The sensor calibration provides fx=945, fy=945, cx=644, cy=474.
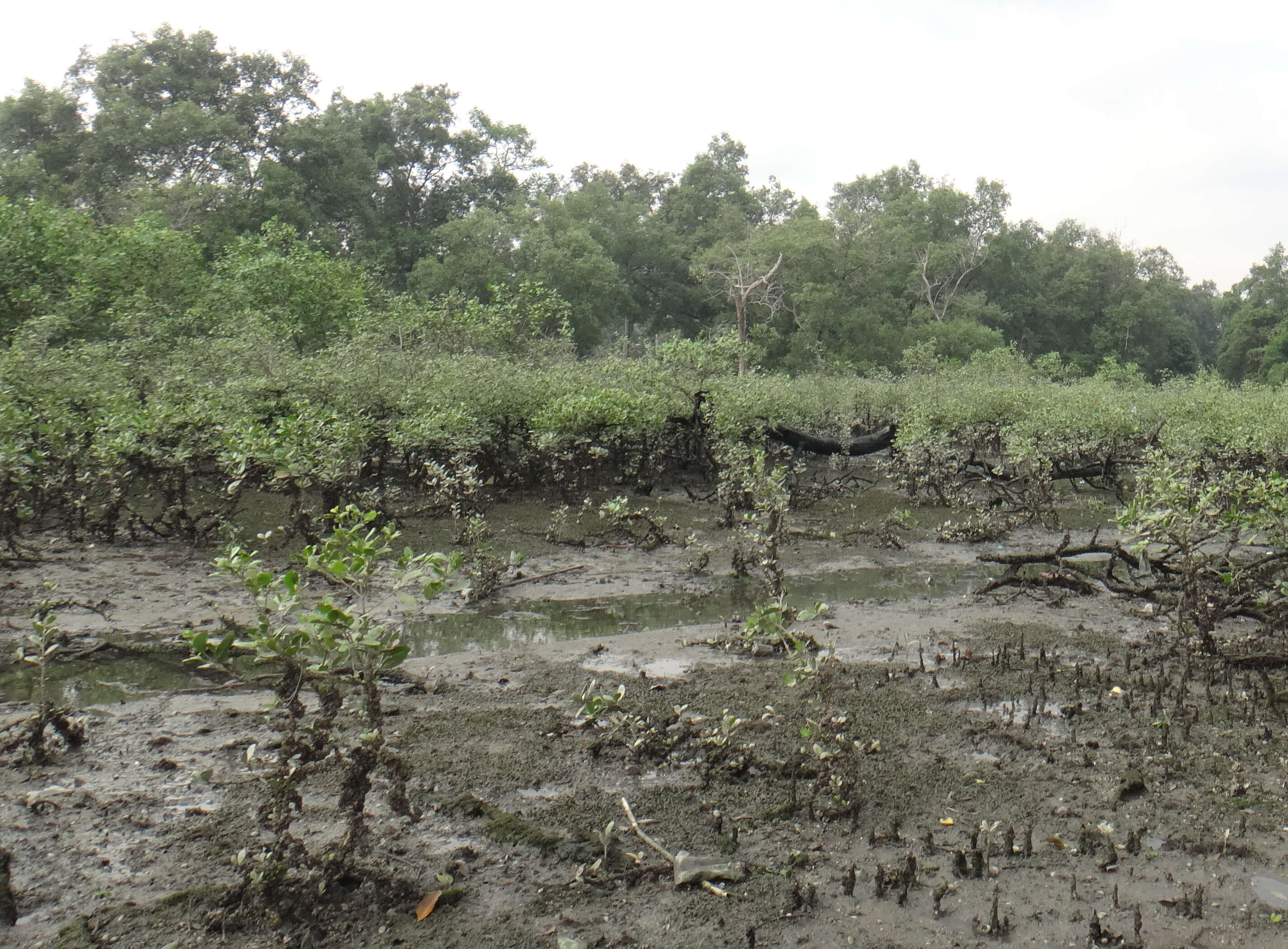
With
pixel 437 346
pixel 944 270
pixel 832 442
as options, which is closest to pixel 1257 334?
pixel 944 270

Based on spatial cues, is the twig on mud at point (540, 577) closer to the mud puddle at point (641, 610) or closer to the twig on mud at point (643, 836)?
the mud puddle at point (641, 610)

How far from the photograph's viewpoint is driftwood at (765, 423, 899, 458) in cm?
1767

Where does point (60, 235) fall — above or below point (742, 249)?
below

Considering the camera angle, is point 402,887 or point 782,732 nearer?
point 402,887

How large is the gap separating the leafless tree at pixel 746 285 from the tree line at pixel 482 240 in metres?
0.19

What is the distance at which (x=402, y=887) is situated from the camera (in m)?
3.89

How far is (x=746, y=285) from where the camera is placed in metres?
38.0

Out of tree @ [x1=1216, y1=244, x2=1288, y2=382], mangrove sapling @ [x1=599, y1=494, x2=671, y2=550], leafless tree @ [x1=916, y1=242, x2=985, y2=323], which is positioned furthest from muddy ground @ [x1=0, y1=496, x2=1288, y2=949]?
tree @ [x1=1216, y1=244, x2=1288, y2=382]

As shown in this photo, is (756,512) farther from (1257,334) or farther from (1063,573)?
(1257,334)

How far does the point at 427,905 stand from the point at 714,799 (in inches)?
63.3

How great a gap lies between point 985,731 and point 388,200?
4504 cm

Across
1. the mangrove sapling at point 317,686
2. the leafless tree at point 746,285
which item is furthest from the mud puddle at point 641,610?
the leafless tree at point 746,285

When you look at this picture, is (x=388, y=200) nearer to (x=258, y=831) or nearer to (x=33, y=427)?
(x=33, y=427)

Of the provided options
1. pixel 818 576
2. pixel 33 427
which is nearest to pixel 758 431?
pixel 818 576
